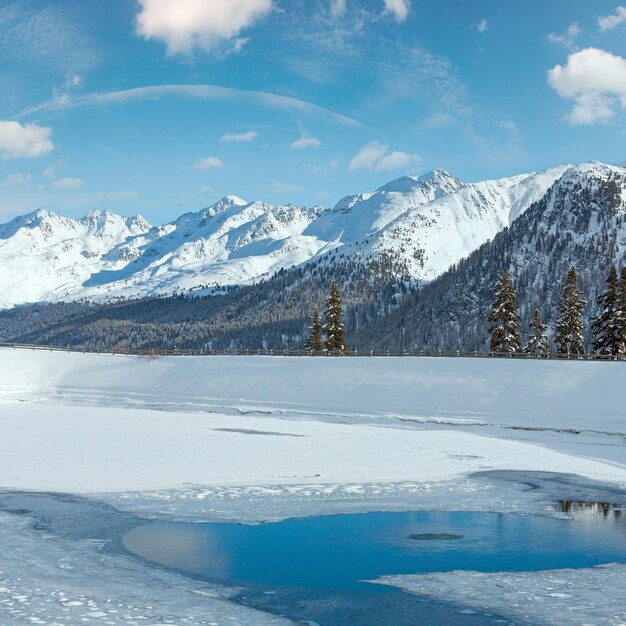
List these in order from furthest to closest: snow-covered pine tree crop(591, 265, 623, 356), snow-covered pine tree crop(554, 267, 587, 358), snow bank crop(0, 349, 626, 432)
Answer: snow-covered pine tree crop(554, 267, 587, 358)
snow-covered pine tree crop(591, 265, 623, 356)
snow bank crop(0, 349, 626, 432)

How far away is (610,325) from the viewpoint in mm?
68250

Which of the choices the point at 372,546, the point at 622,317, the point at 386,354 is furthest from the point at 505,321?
the point at 372,546

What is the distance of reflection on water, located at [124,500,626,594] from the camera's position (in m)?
19.2

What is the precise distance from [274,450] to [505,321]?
41.7m

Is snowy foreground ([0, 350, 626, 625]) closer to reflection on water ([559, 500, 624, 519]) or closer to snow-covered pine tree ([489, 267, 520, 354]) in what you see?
reflection on water ([559, 500, 624, 519])

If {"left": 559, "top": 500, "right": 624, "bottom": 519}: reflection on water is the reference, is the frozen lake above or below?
below

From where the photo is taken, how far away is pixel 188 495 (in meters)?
29.0

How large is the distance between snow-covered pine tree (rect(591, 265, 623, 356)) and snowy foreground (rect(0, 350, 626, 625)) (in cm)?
989

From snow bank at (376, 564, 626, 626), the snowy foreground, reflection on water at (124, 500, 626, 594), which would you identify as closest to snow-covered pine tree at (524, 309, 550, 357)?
the snowy foreground

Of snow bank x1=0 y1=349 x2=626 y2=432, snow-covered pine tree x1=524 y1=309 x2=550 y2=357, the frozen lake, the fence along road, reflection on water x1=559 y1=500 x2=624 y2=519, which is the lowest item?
the frozen lake

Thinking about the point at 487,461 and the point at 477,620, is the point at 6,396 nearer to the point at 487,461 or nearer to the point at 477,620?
the point at 487,461

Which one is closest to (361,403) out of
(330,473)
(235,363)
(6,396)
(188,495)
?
(235,363)

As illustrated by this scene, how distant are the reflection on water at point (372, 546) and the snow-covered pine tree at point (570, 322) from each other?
48974 mm

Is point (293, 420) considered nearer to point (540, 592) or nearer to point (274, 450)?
point (274, 450)
